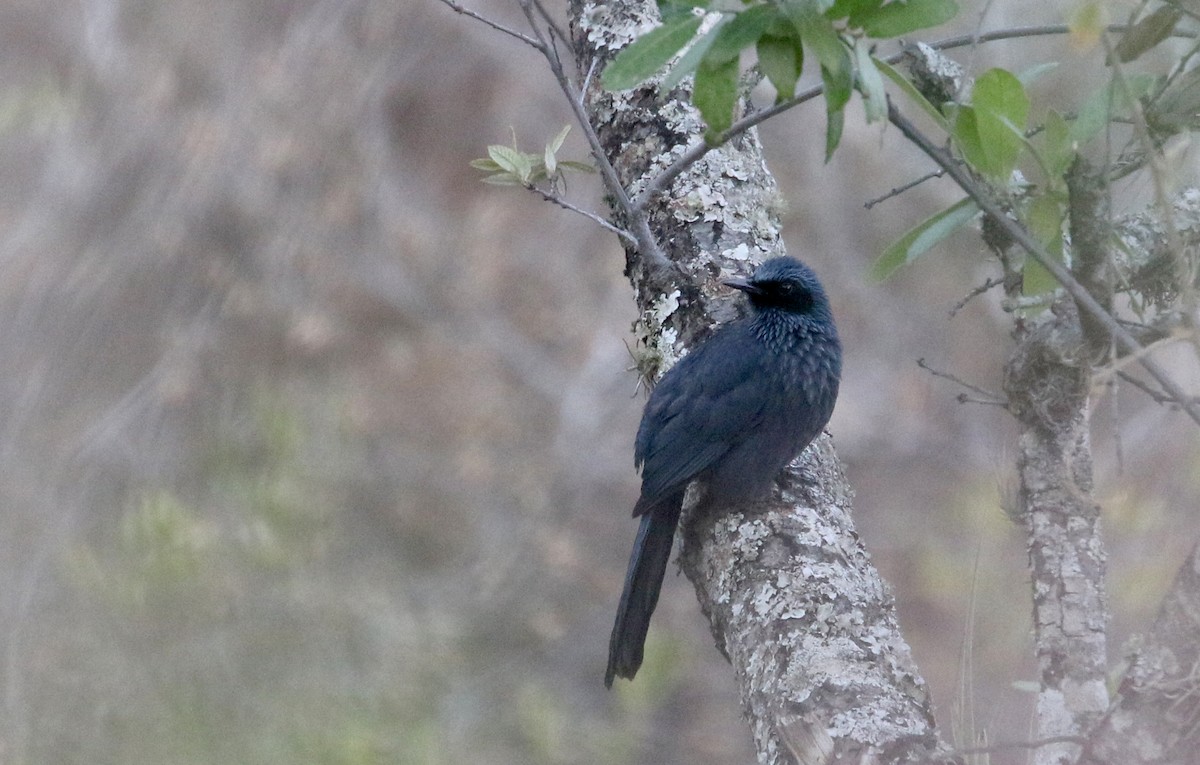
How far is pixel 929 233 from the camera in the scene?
2223 millimetres

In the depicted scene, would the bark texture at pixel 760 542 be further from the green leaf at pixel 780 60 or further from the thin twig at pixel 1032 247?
the green leaf at pixel 780 60

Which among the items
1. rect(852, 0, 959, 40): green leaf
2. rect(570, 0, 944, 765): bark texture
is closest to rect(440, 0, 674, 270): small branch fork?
rect(570, 0, 944, 765): bark texture

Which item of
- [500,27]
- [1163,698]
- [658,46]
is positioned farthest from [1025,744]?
[500,27]

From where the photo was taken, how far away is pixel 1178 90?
87.0 inches

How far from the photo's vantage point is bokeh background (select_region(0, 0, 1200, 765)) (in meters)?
5.58

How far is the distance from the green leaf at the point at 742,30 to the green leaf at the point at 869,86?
0.15 meters

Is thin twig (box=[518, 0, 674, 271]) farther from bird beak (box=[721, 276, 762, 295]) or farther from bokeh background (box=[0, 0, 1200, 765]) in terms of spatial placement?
bokeh background (box=[0, 0, 1200, 765])

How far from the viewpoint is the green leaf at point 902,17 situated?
1.87 m

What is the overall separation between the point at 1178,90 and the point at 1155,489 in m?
4.33

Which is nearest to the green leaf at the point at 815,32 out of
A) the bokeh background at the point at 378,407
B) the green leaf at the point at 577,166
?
the green leaf at the point at 577,166

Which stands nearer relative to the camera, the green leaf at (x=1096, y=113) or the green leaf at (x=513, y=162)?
the green leaf at (x=1096, y=113)

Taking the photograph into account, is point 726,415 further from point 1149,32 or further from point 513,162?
point 1149,32

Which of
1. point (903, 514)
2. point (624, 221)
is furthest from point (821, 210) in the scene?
point (624, 221)

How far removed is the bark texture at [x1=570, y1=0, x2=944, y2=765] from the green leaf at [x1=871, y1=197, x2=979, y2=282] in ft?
2.36
